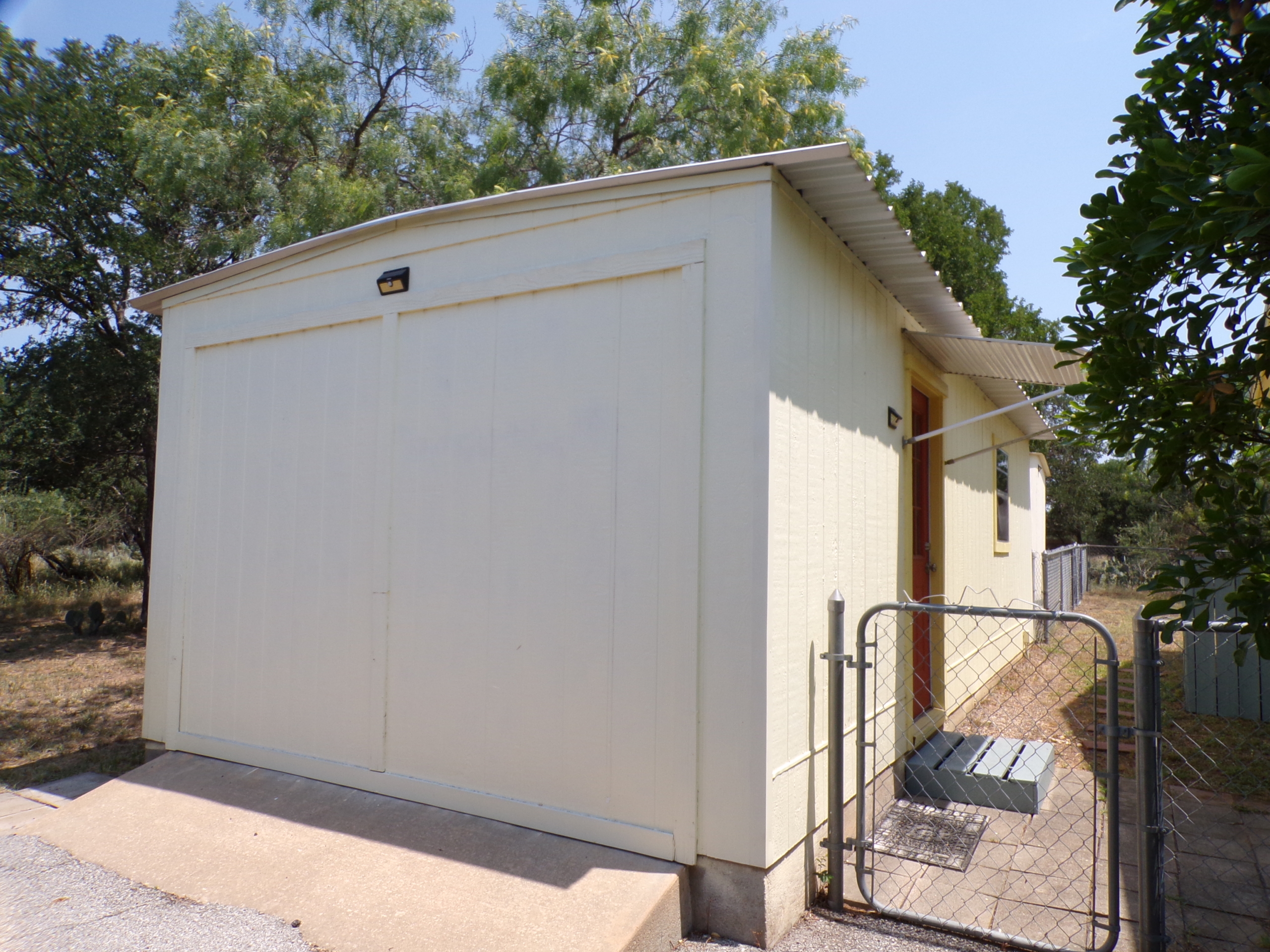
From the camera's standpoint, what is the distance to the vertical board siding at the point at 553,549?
10.6ft

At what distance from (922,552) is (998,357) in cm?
135

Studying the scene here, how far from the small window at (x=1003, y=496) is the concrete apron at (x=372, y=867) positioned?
21.7ft

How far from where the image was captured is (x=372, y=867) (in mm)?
3260

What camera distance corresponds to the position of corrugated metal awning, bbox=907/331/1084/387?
4719mm

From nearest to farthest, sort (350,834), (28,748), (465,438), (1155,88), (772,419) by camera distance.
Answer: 1. (1155,88)
2. (772,419)
3. (350,834)
4. (465,438)
5. (28,748)

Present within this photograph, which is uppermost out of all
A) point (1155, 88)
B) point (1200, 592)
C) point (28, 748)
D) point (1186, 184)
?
point (1155, 88)

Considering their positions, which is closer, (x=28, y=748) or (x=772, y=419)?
(x=772, y=419)

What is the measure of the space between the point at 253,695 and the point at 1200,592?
172 inches

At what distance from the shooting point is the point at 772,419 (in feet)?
10.3

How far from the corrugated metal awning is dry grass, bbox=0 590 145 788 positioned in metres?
5.86

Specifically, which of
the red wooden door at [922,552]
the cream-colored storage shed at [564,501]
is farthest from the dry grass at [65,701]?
the red wooden door at [922,552]

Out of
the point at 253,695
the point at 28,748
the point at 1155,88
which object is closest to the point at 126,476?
the point at 28,748

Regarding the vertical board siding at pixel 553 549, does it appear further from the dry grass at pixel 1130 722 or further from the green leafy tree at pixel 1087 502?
the green leafy tree at pixel 1087 502

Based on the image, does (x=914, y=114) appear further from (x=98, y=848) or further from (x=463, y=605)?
(x=98, y=848)
